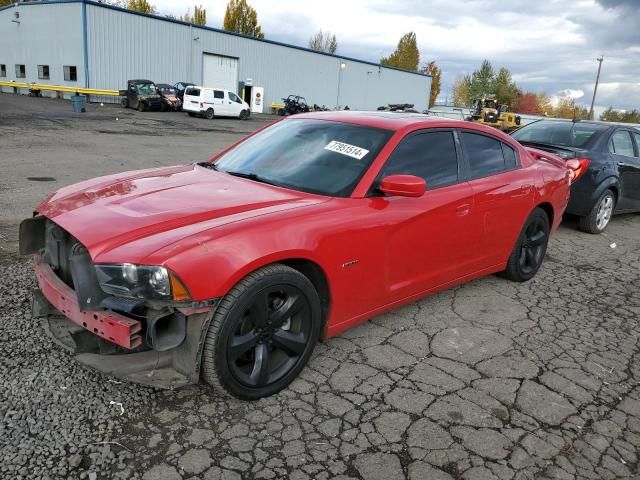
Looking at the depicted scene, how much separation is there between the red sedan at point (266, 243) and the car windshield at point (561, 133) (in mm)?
3630

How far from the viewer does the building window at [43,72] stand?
35.9 metres

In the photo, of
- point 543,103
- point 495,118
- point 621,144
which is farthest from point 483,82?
point 621,144

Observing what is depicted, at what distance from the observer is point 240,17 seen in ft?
226

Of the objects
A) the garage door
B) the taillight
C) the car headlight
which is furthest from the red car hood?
the garage door

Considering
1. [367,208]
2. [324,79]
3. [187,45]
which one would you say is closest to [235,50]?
[187,45]

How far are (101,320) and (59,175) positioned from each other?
7.51m

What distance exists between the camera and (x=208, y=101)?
29922 millimetres

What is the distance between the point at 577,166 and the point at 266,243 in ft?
18.2

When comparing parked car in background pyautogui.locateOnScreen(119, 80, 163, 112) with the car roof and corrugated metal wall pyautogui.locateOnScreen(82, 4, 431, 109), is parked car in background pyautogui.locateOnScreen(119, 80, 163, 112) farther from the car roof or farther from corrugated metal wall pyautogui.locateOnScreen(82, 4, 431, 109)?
the car roof

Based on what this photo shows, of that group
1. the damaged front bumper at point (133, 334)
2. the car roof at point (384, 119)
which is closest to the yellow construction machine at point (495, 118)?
the car roof at point (384, 119)

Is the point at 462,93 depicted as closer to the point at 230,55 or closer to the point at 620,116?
the point at 620,116

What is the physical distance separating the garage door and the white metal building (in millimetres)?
72

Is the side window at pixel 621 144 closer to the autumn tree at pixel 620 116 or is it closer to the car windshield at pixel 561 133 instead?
the car windshield at pixel 561 133

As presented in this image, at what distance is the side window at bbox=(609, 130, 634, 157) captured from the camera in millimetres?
7658
